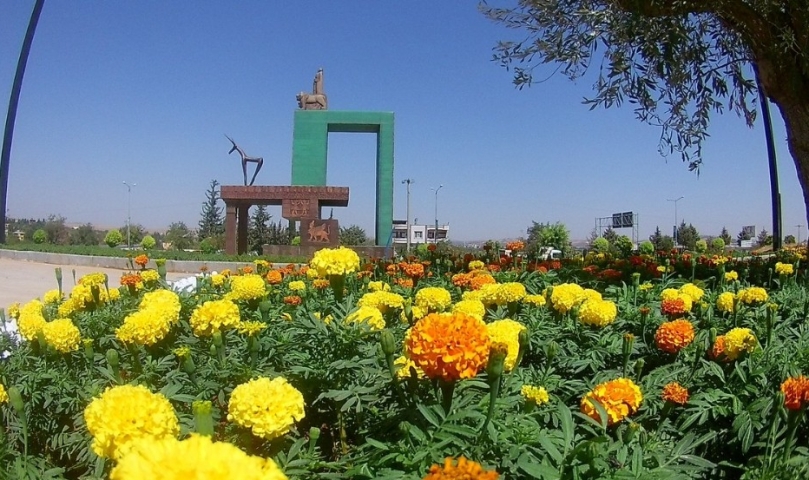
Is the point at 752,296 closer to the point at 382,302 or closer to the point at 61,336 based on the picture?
the point at 382,302

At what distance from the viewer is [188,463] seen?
0.58m

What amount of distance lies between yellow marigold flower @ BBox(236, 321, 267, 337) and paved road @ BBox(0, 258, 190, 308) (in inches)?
238

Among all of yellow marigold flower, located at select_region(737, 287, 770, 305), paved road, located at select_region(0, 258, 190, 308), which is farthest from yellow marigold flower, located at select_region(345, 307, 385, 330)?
paved road, located at select_region(0, 258, 190, 308)

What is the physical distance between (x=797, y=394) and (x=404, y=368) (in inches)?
34.0

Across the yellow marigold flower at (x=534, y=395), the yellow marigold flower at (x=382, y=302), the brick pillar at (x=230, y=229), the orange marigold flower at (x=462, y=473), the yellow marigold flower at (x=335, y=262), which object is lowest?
the yellow marigold flower at (x=534, y=395)

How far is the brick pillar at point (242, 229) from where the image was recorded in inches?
642

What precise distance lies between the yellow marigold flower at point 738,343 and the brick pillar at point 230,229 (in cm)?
1526

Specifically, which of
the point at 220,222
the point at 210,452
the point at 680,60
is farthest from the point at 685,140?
the point at 220,222

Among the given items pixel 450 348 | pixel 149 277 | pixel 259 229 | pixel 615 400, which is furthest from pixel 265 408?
pixel 259 229

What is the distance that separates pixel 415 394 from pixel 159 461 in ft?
2.71

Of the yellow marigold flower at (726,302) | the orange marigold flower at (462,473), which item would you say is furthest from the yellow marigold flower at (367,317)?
the yellow marigold flower at (726,302)

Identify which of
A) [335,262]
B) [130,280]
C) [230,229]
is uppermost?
[230,229]

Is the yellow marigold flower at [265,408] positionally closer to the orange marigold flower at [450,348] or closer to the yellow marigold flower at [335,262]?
the orange marigold flower at [450,348]

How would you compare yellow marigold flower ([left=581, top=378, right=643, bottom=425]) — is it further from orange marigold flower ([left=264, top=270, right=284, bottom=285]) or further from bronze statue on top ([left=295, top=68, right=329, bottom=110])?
bronze statue on top ([left=295, top=68, right=329, bottom=110])
